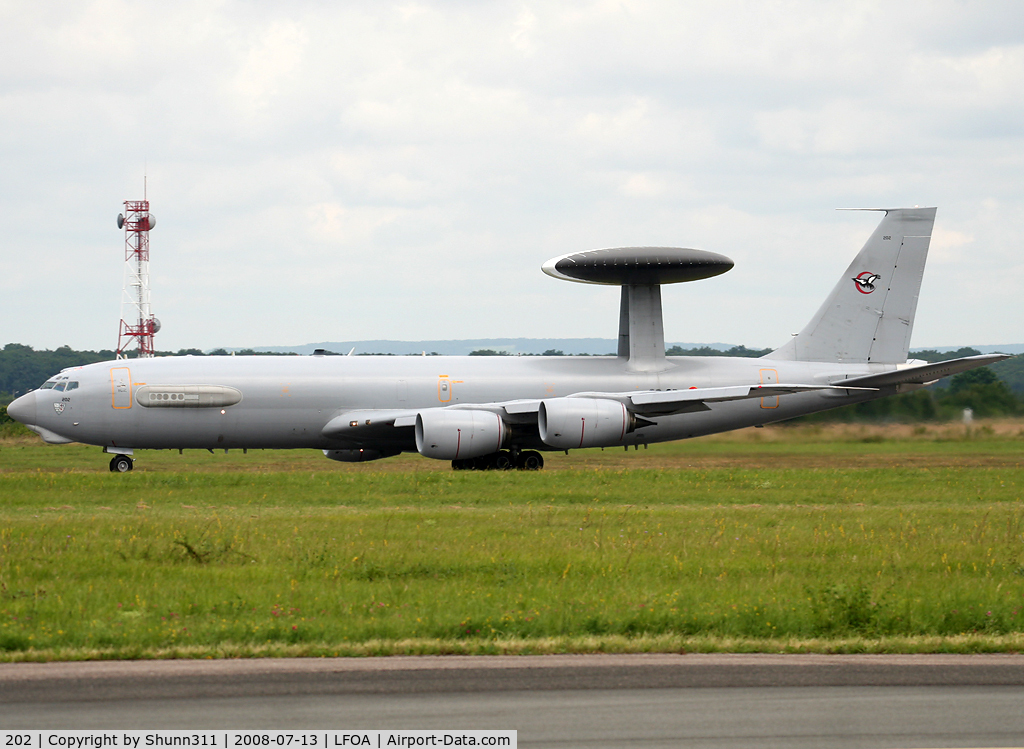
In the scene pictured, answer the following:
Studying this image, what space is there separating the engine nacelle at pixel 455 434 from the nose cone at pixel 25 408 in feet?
36.6

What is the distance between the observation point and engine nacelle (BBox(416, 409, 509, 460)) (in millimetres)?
30906

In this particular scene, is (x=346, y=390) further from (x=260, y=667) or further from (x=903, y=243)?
(x=260, y=667)

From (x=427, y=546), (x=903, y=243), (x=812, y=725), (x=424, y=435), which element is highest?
(x=903, y=243)

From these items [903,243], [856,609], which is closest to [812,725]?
[856,609]

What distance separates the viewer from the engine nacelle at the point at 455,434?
30.9m

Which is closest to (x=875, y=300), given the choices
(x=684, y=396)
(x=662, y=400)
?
(x=684, y=396)

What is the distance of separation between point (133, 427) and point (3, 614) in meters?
22.9

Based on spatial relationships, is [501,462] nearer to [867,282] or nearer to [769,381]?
[769,381]

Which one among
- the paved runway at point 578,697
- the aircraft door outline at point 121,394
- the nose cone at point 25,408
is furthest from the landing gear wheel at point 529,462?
the paved runway at point 578,697

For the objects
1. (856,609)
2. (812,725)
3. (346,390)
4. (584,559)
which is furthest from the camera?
(346,390)

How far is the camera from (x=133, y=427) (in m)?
32.6

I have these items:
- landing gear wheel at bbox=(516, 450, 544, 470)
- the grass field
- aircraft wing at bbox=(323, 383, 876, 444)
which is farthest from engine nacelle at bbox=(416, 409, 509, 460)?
the grass field

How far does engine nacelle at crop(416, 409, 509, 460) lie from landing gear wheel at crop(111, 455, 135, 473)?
8.57 m
